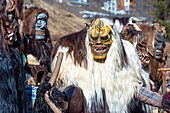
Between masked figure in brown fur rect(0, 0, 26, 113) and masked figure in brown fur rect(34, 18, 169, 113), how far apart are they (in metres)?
0.36

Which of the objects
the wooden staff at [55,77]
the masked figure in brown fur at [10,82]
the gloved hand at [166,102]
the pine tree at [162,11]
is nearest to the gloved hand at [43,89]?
the wooden staff at [55,77]

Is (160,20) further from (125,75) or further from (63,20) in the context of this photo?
(125,75)

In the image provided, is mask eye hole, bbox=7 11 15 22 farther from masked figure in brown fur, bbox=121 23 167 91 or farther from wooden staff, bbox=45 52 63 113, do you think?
masked figure in brown fur, bbox=121 23 167 91

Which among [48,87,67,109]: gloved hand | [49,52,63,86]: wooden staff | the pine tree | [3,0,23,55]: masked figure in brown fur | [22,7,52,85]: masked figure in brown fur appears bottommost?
the pine tree

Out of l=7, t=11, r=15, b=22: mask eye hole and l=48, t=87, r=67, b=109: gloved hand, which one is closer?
l=48, t=87, r=67, b=109: gloved hand

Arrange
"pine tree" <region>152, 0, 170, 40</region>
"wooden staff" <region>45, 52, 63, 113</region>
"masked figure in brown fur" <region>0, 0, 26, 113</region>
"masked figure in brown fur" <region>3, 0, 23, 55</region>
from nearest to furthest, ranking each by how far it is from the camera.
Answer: "wooden staff" <region>45, 52, 63, 113</region>, "masked figure in brown fur" <region>0, 0, 26, 113</region>, "masked figure in brown fur" <region>3, 0, 23, 55</region>, "pine tree" <region>152, 0, 170, 40</region>

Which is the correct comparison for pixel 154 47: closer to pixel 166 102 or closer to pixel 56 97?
pixel 166 102

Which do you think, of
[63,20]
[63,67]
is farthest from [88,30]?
[63,20]

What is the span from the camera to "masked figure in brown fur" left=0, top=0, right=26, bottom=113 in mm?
3575

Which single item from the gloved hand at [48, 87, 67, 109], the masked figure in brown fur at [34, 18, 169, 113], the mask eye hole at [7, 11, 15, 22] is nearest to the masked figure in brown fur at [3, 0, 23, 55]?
the mask eye hole at [7, 11, 15, 22]

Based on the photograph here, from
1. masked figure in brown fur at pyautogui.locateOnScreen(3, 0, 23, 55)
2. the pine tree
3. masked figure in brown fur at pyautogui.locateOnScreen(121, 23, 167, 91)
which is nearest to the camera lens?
masked figure in brown fur at pyautogui.locateOnScreen(3, 0, 23, 55)

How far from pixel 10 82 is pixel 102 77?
72 centimetres

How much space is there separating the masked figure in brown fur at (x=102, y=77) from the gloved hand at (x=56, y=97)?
9 centimetres

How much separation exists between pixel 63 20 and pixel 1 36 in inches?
673
